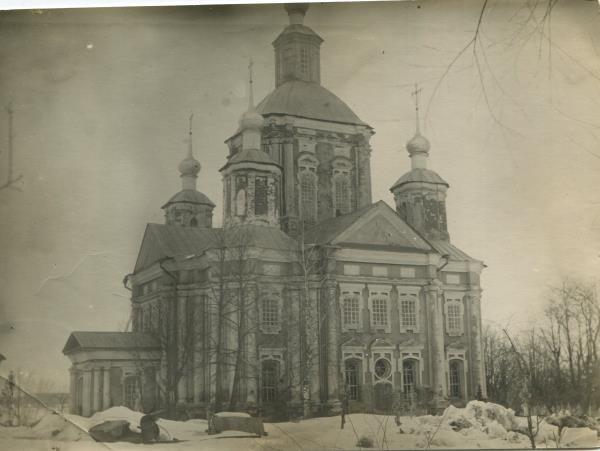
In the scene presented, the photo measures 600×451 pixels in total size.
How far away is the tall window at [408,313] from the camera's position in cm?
915

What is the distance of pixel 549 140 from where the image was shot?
9.25 m

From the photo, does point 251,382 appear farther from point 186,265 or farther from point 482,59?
point 482,59

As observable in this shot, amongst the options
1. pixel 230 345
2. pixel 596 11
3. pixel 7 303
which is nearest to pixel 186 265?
pixel 230 345

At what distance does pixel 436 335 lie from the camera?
9227mm

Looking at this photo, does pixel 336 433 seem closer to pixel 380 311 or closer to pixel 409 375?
pixel 409 375

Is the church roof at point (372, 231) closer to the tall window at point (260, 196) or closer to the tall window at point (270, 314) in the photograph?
the tall window at point (260, 196)

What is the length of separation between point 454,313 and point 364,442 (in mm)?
2030

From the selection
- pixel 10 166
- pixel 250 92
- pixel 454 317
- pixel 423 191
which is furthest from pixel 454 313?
pixel 10 166

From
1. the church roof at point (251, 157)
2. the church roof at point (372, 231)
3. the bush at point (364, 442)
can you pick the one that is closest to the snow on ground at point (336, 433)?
the bush at point (364, 442)

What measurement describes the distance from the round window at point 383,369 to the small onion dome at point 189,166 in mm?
3212

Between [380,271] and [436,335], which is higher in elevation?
[380,271]

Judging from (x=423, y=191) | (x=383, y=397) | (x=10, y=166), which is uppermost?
(x=10, y=166)

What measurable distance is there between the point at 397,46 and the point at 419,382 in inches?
164

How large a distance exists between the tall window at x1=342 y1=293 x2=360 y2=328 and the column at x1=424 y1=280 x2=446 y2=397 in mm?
937
